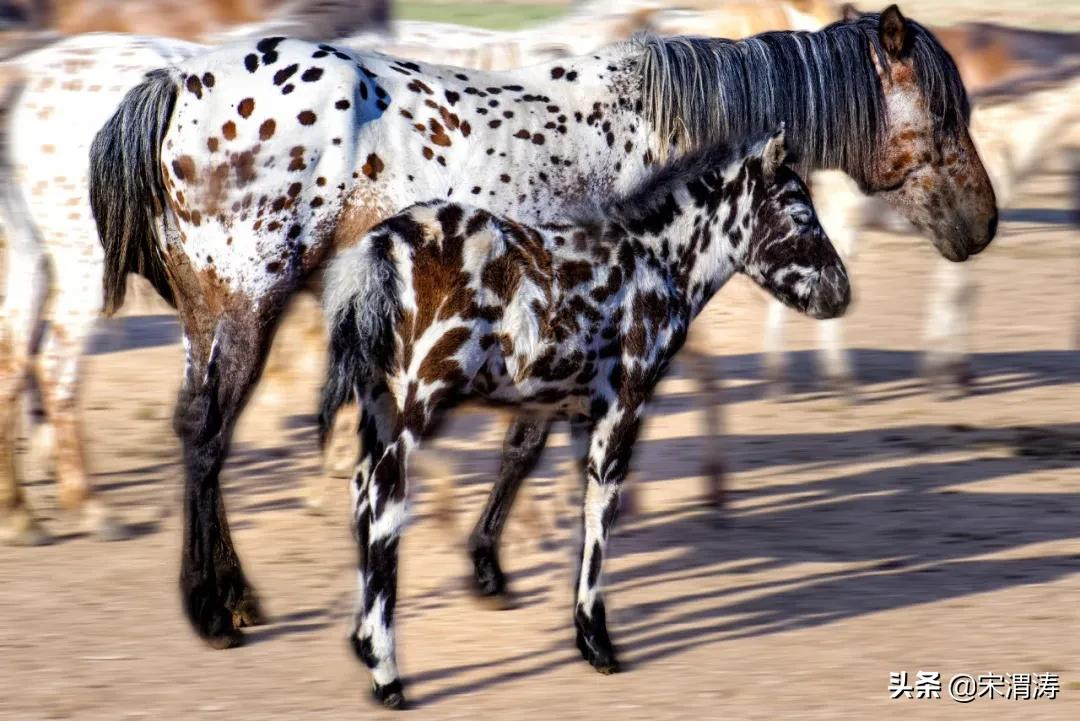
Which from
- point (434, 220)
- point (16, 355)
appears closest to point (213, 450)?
point (434, 220)

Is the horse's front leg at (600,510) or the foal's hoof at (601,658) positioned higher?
the horse's front leg at (600,510)

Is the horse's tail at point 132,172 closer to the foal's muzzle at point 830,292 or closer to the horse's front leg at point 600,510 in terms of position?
the horse's front leg at point 600,510

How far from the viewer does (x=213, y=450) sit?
18.7 feet

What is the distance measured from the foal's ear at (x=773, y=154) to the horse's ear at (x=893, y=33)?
106 centimetres

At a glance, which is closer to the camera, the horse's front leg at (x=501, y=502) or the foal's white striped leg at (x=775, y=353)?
the horse's front leg at (x=501, y=502)

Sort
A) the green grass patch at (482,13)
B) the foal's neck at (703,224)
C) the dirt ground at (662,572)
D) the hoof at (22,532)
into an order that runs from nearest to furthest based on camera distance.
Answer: the dirt ground at (662,572) < the foal's neck at (703,224) < the hoof at (22,532) < the green grass patch at (482,13)

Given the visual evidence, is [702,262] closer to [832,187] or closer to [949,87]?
[949,87]

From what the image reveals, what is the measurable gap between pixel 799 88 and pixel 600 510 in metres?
1.94

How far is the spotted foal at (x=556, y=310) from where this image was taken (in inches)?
194

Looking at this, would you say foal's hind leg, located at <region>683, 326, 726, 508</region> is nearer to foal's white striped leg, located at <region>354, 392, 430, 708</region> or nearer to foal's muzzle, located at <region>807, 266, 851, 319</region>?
foal's muzzle, located at <region>807, 266, 851, 319</region>

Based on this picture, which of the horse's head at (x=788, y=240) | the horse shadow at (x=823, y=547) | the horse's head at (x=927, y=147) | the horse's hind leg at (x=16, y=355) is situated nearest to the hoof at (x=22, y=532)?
the horse's hind leg at (x=16, y=355)

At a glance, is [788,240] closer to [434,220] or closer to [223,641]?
[434,220]

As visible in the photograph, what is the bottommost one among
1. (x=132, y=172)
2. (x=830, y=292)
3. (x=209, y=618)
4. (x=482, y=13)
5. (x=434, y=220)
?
(x=482, y=13)

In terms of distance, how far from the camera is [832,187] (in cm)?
988
